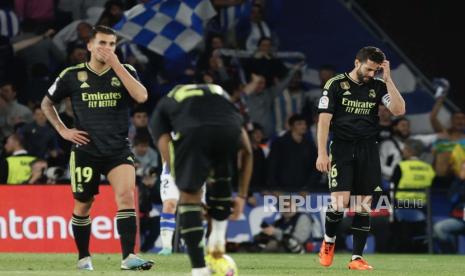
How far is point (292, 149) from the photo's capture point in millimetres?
19250

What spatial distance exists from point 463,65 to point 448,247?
16.4 ft

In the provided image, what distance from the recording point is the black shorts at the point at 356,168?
43.7 ft

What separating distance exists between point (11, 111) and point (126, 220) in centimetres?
848

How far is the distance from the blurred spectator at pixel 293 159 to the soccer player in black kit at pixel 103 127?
23.2ft

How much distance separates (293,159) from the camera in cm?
1922

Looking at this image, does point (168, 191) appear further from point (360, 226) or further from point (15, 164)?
point (15, 164)

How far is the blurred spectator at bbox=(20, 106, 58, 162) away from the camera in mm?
19203

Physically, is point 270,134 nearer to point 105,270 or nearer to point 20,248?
point 20,248

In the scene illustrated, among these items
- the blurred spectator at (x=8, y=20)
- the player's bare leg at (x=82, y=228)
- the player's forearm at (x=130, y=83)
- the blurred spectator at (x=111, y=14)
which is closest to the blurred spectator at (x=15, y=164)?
the blurred spectator at (x=111, y=14)

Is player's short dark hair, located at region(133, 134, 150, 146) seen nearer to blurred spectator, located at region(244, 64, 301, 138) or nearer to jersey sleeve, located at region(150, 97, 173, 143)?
blurred spectator, located at region(244, 64, 301, 138)

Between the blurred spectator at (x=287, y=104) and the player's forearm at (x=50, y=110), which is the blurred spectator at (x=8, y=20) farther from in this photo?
the player's forearm at (x=50, y=110)

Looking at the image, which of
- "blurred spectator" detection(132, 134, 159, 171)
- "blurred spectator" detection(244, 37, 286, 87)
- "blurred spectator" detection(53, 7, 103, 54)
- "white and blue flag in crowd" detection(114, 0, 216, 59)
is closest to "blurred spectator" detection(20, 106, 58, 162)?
"blurred spectator" detection(132, 134, 159, 171)

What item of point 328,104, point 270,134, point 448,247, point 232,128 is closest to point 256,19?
point 270,134

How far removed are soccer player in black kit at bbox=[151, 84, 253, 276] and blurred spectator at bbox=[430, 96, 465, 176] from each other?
33.1 feet
